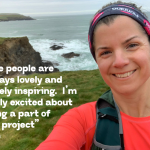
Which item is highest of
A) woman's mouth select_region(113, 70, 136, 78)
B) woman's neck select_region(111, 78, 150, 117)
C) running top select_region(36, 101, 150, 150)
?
woman's mouth select_region(113, 70, 136, 78)

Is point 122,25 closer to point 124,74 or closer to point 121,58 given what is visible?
point 121,58

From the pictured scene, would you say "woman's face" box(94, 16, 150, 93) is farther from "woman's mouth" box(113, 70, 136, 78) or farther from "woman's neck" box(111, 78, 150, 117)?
"woman's neck" box(111, 78, 150, 117)

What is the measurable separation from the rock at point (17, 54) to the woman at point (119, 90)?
15.0m

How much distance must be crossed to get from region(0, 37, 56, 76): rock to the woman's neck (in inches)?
598

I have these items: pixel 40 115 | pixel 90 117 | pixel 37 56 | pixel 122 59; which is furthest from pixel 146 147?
pixel 37 56

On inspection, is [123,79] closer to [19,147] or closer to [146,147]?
[146,147]

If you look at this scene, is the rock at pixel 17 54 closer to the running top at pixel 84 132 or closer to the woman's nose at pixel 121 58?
the running top at pixel 84 132

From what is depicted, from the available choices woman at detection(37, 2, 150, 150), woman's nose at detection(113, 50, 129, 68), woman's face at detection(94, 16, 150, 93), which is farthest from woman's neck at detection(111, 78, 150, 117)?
woman's nose at detection(113, 50, 129, 68)

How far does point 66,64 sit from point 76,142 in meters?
23.3

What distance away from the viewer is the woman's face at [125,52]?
4.45 feet

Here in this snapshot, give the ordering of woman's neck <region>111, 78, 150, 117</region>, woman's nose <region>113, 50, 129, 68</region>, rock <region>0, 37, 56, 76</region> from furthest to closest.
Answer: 1. rock <region>0, 37, 56, 76</region>
2. woman's neck <region>111, 78, 150, 117</region>
3. woman's nose <region>113, 50, 129, 68</region>

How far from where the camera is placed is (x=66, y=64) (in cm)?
2466

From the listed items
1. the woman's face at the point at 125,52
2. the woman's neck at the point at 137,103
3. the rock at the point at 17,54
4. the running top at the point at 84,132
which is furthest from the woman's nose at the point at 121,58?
the rock at the point at 17,54

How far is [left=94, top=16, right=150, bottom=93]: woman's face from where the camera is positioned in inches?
53.4
